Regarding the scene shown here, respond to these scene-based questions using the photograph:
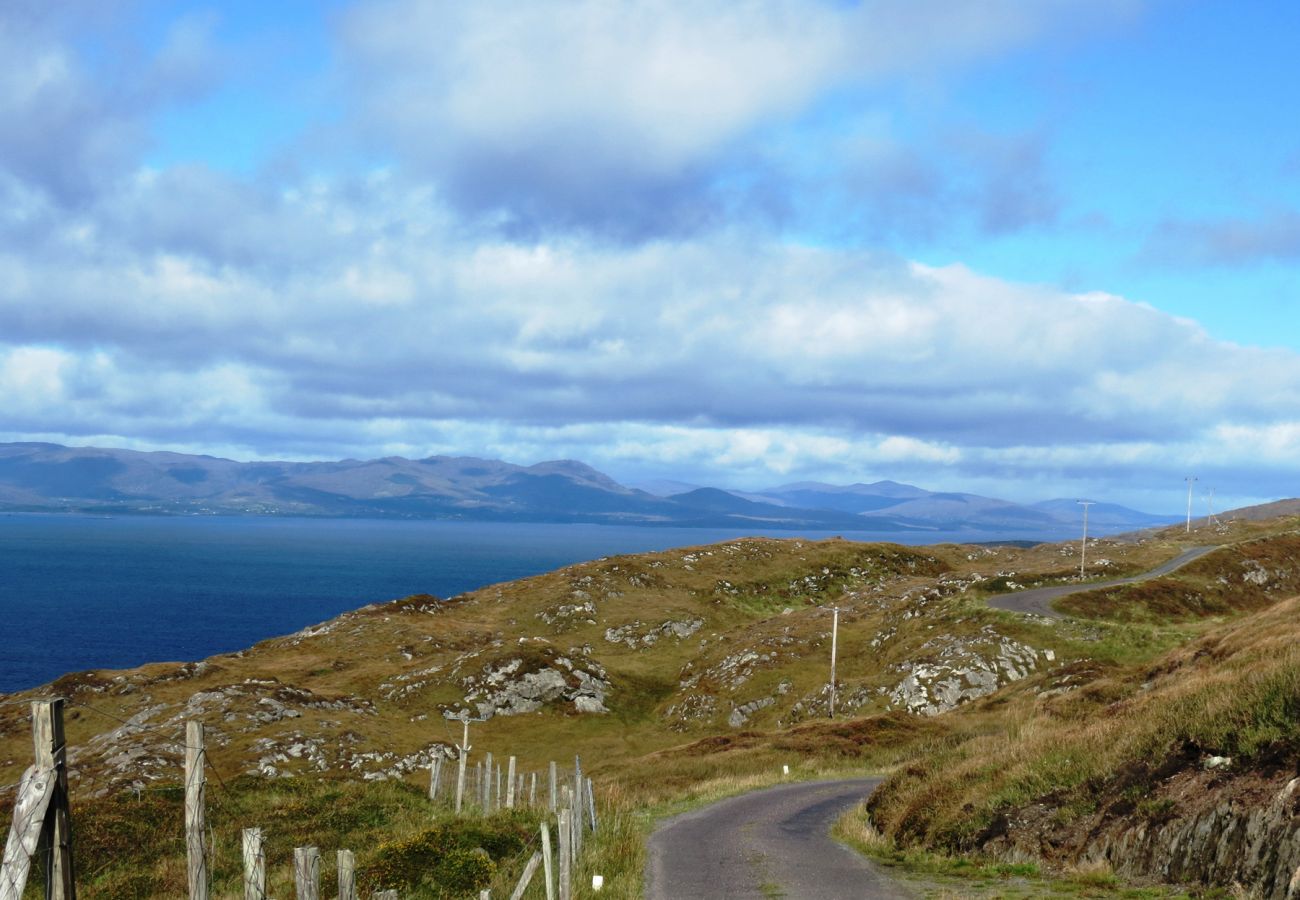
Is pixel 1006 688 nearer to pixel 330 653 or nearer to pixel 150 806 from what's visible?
pixel 150 806

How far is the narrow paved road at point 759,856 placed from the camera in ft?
67.1

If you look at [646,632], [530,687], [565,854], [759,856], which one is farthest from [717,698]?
[565,854]

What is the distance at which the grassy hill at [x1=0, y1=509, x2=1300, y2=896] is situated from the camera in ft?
79.4

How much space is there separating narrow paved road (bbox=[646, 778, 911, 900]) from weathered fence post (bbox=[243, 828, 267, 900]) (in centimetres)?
1096

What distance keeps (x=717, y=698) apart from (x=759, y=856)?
58.6 metres

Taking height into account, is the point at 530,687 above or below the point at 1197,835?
below

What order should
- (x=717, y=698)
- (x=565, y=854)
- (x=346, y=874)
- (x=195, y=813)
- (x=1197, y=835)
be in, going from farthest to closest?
1. (x=717, y=698)
2. (x=565, y=854)
3. (x=1197, y=835)
4. (x=195, y=813)
5. (x=346, y=874)

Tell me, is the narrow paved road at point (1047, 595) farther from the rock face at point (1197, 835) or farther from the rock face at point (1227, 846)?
the rock face at point (1227, 846)

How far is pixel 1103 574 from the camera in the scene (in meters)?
104

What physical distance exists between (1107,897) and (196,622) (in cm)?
18003

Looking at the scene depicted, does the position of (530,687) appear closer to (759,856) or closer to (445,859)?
(759,856)

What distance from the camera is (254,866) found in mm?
11320

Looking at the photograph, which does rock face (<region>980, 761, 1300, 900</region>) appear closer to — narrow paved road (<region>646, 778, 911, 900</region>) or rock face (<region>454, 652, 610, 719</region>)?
narrow paved road (<region>646, 778, 911, 900</region>)

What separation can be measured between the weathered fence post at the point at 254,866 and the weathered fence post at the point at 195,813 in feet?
1.94
